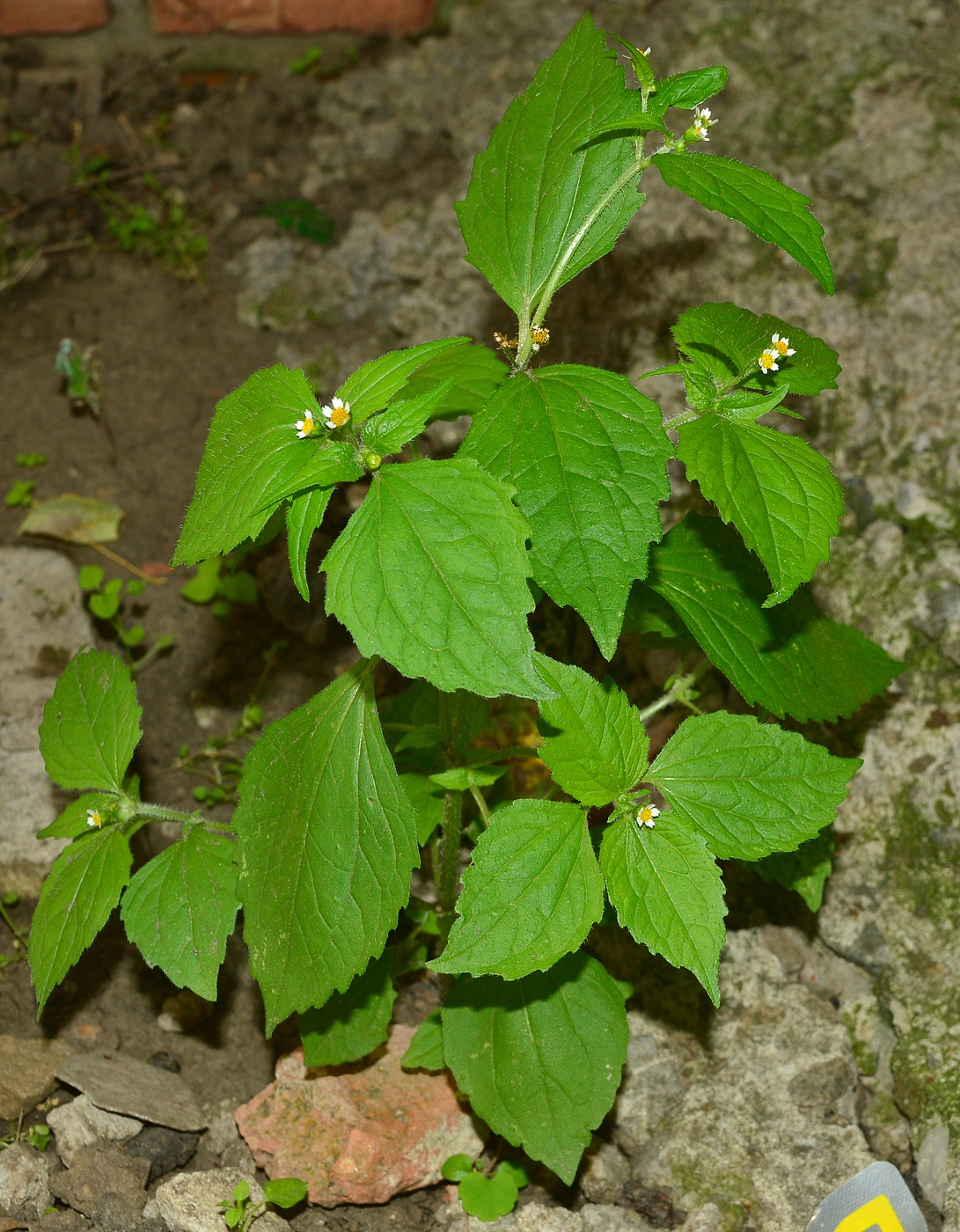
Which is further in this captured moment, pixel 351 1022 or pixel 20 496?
pixel 20 496

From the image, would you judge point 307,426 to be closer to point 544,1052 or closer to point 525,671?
point 525,671

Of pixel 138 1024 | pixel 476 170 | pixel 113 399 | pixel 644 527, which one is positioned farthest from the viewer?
pixel 113 399

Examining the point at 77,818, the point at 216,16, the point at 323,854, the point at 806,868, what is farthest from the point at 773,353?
the point at 216,16

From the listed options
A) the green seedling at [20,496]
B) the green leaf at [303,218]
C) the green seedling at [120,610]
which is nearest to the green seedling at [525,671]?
the green seedling at [120,610]

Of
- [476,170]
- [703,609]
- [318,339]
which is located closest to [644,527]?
[703,609]

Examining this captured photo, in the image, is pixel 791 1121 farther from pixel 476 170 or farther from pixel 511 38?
pixel 511 38

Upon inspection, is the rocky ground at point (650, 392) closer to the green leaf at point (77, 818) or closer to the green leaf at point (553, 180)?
the green leaf at point (77, 818)
